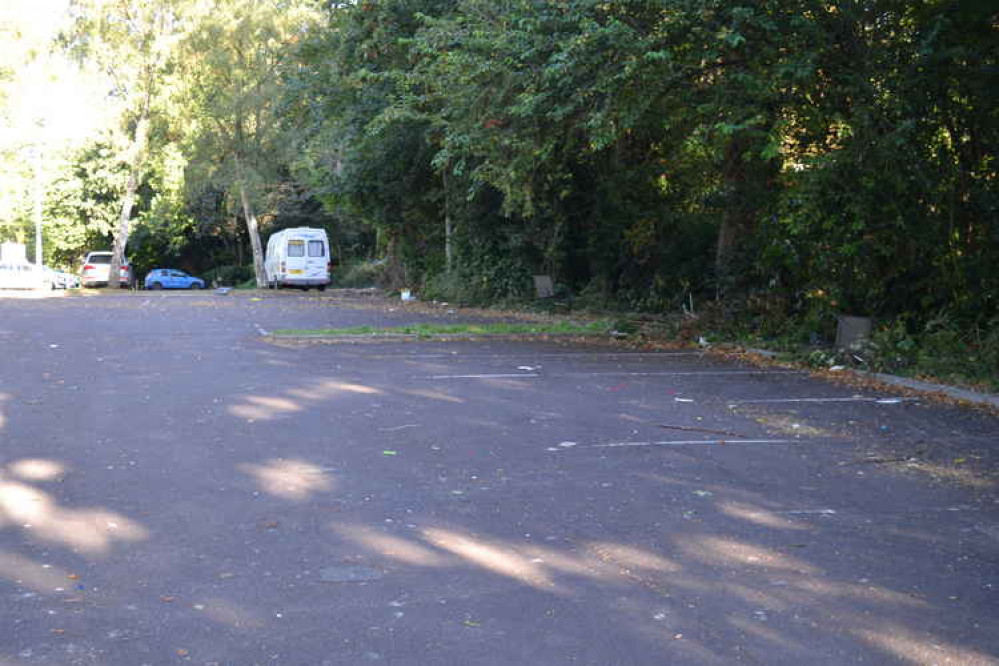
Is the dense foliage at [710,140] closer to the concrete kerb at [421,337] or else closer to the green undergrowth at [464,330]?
the green undergrowth at [464,330]

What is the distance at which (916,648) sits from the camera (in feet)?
14.6

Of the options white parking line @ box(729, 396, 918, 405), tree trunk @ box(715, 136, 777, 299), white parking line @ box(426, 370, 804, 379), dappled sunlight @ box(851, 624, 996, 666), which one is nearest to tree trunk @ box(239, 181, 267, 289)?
tree trunk @ box(715, 136, 777, 299)

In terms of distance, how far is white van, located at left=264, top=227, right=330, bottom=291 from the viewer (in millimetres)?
44594

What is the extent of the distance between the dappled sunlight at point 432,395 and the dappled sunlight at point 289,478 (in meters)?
3.34

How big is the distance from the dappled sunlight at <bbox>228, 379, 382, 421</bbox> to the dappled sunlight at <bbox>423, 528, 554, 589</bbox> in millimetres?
4437

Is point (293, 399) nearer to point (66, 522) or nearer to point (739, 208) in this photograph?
point (66, 522)

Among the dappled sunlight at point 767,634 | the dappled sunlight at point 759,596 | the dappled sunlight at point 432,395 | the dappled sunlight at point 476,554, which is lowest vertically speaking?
the dappled sunlight at point 767,634

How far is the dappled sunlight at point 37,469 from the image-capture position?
7.44 m

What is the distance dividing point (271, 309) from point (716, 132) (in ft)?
51.5

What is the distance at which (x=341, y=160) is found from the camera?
113 ft

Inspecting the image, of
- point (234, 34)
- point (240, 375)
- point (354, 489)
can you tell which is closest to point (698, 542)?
point (354, 489)

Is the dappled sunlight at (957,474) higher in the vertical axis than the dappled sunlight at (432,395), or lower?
lower

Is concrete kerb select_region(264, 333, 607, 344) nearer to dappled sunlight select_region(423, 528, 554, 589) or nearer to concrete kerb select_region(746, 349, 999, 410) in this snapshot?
concrete kerb select_region(746, 349, 999, 410)

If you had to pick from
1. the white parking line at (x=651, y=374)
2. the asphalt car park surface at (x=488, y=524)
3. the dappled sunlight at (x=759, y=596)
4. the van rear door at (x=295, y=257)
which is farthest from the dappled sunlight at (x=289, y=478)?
the van rear door at (x=295, y=257)
